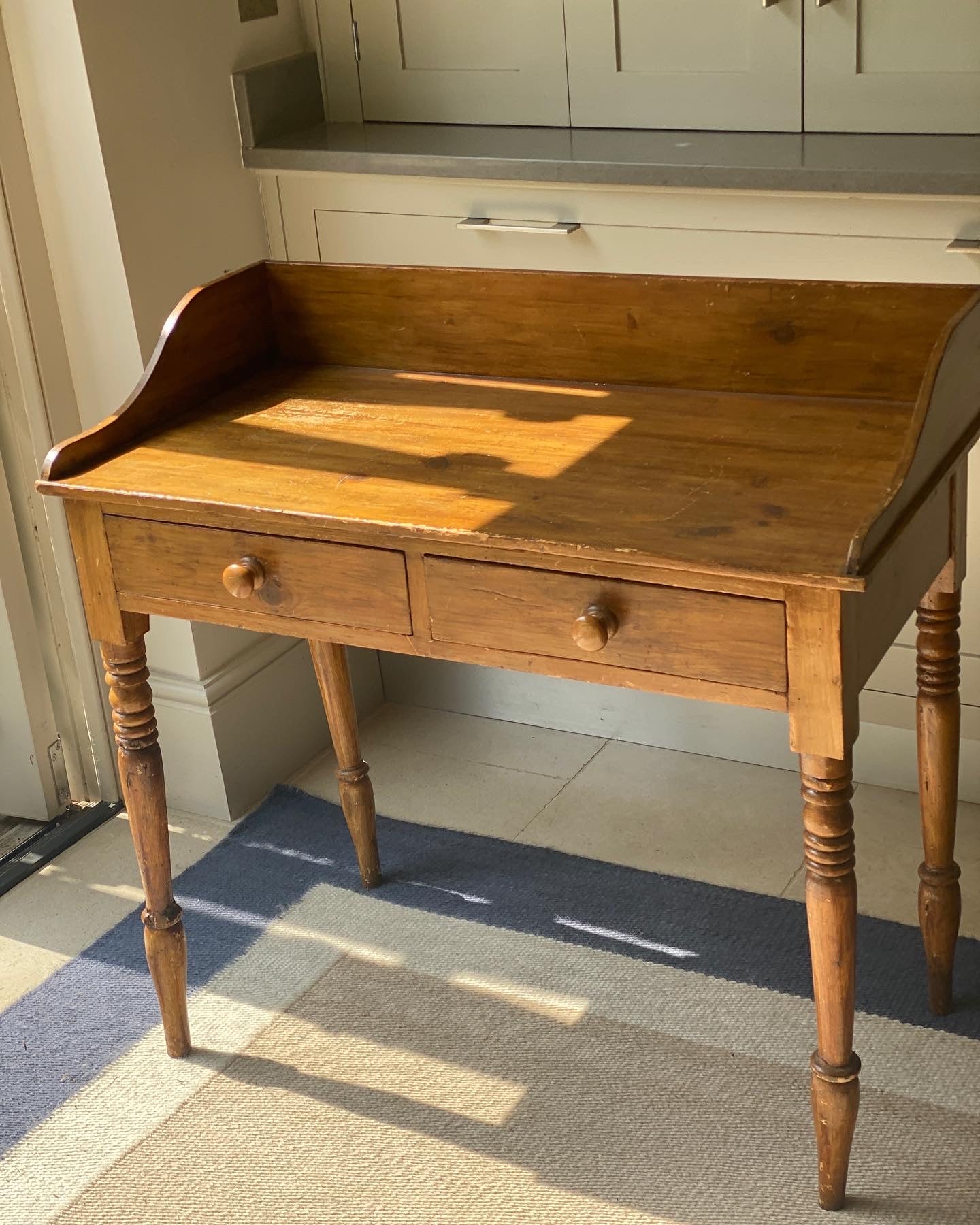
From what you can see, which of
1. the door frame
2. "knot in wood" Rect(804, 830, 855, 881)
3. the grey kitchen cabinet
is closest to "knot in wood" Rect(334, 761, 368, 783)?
the door frame

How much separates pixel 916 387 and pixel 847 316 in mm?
126

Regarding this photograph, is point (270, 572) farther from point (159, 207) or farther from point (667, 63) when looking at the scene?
point (667, 63)

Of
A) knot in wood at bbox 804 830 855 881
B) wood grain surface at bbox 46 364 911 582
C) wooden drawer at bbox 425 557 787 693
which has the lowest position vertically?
knot in wood at bbox 804 830 855 881

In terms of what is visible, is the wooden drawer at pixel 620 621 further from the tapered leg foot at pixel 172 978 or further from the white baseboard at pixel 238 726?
the white baseboard at pixel 238 726

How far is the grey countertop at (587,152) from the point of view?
7.66 feet

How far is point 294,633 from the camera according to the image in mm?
1929

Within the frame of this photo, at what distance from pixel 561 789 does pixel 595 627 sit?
1.31 metres

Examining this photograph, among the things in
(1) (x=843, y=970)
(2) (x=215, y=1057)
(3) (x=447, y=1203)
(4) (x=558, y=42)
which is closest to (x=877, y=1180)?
(1) (x=843, y=970)

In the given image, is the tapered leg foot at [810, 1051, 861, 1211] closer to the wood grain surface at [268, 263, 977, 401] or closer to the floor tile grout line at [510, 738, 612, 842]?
the wood grain surface at [268, 263, 977, 401]

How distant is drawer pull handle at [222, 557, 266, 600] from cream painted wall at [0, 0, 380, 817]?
92cm

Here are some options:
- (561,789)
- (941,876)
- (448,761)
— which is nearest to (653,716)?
(561,789)

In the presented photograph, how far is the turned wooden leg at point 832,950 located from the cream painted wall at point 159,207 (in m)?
1.44

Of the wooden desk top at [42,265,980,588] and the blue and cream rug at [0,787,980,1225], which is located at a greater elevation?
the wooden desk top at [42,265,980,588]

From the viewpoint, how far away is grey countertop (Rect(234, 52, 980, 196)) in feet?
7.66
